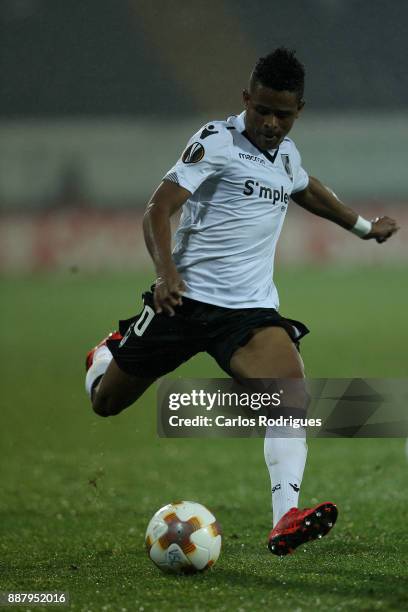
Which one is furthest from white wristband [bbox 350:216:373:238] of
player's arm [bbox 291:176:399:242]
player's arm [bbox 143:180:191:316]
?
player's arm [bbox 143:180:191:316]

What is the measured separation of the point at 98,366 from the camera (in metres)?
5.66

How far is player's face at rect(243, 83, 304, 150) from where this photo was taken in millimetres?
4605

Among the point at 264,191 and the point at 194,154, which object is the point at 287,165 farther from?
the point at 194,154

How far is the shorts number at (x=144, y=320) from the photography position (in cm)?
485

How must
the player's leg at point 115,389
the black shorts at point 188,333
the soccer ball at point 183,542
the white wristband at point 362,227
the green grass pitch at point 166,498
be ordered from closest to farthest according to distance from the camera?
1. the green grass pitch at point 166,498
2. the soccer ball at point 183,542
3. the black shorts at point 188,333
4. the player's leg at point 115,389
5. the white wristband at point 362,227

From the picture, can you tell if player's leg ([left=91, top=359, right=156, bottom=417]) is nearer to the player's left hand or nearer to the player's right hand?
the player's right hand

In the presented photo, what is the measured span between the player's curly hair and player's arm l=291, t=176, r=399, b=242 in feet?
2.50

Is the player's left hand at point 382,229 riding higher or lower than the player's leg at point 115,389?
higher

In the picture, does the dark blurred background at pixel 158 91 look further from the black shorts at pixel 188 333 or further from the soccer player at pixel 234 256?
the black shorts at pixel 188 333

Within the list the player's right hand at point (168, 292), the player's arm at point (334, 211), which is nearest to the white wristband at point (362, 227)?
the player's arm at point (334, 211)

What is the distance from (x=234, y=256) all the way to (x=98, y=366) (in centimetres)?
126

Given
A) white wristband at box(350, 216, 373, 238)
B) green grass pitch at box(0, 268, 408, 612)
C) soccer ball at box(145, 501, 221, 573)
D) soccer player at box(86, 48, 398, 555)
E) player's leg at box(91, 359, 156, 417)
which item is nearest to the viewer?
green grass pitch at box(0, 268, 408, 612)

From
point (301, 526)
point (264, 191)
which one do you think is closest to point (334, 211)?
point (264, 191)

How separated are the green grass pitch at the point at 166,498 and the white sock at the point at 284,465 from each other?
0.29 m
